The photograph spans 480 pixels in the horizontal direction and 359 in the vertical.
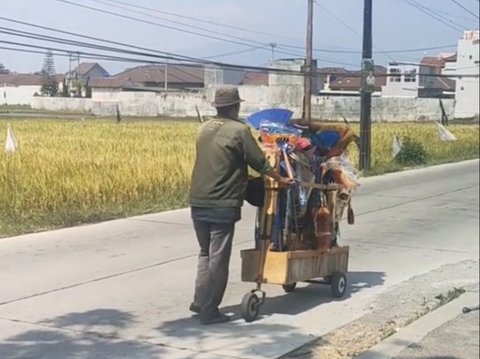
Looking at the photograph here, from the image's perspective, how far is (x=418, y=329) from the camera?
19.8ft

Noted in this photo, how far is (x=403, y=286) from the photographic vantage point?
783 cm

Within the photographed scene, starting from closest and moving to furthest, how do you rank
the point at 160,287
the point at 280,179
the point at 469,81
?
the point at 469,81 → the point at 280,179 → the point at 160,287

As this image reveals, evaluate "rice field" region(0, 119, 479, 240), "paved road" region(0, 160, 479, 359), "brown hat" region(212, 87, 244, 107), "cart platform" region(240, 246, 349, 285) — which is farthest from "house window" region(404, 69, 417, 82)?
"rice field" region(0, 119, 479, 240)

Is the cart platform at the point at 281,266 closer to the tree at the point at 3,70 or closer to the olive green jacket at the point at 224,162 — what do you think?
the olive green jacket at the point at 224,162

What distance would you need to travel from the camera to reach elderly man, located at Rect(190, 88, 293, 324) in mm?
5949

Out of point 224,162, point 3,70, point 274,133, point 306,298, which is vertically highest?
point 3,70

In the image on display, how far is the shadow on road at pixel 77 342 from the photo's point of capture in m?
5.38

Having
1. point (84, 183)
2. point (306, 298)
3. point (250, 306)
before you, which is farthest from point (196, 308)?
point (84, 183)

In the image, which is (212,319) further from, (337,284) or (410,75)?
(410,75)

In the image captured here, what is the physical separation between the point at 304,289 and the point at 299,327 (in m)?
1.35

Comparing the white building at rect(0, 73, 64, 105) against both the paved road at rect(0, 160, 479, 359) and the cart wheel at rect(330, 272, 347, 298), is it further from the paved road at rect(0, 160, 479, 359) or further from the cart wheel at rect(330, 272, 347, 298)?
the cart wheel at rect(330, 272, 347, 298)

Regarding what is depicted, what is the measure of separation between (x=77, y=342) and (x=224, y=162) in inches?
60.7

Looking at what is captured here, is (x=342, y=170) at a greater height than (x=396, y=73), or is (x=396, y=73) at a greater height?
(x=396, y=73)

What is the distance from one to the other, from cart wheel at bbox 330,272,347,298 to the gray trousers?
1299 mm
